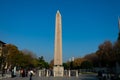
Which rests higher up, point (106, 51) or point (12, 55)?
point (106, 51)

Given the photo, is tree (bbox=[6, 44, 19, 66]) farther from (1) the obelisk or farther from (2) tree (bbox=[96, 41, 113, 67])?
(1) the obelisk

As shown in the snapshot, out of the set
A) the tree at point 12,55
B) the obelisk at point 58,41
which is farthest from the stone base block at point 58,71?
the tree at point 12,55

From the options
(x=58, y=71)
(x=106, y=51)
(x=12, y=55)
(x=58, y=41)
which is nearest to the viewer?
(x=58, y=41)

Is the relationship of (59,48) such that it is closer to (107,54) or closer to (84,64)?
(107,54)

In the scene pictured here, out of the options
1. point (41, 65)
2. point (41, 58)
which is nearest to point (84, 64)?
point (41, 65)

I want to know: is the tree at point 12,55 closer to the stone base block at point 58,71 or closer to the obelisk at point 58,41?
the stone base block at point 58,71

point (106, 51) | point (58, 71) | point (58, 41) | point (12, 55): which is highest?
point (106, 51)

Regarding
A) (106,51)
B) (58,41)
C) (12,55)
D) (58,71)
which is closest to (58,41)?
(58,41)

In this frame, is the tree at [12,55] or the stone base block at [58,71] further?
the tree at [12,55]

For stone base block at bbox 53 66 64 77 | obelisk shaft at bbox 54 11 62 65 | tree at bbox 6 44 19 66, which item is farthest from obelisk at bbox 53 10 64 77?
tree at bbox 6 44 19 66

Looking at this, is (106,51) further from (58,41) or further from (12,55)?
(12,55)

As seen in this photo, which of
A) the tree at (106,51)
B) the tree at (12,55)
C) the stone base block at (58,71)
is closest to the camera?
the stone base block at (58,71)

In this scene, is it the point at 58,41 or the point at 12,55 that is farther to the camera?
the point at 12,55

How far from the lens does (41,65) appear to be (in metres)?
137
